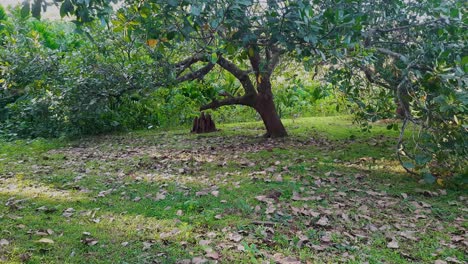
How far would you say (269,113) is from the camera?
792 centimetres

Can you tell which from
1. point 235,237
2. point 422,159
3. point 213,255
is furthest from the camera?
point 422,159

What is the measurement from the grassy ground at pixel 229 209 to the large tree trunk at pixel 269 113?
2.80 ft

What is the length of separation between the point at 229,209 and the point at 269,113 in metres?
4.04

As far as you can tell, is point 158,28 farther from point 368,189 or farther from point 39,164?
point 39,164

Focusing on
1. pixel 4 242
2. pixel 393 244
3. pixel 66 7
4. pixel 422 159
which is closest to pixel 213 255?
pixel 393 244

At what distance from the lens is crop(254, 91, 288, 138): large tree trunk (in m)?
7.78

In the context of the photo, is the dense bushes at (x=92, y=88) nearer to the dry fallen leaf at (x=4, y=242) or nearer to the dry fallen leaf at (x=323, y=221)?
the dry fallen leaf at (x=4, y=242)

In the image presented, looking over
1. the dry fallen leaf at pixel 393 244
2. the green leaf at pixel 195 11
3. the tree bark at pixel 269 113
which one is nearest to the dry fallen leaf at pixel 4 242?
the green leaf at pixel 195 11

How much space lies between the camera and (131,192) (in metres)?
4.73

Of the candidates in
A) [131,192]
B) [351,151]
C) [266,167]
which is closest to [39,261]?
[131,192]

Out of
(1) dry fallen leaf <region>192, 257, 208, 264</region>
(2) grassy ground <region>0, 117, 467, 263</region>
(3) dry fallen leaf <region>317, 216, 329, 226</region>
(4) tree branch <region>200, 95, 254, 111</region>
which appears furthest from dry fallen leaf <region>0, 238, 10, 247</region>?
(4) tree branch <region>200, 95, 254, 111</region>

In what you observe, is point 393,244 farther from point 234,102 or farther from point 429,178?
point 234,102

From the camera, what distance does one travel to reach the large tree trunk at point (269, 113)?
7.78m

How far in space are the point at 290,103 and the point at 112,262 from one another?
9.63 m
